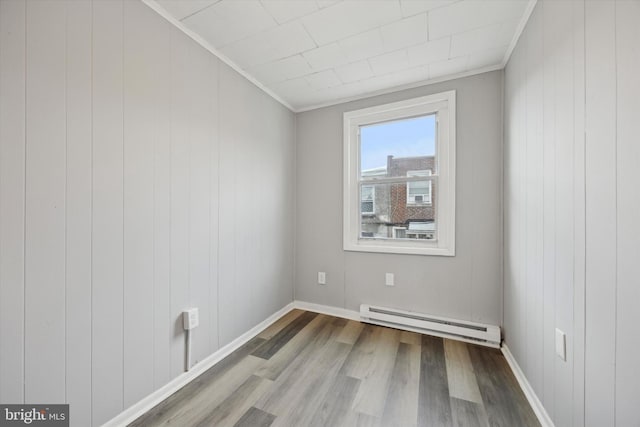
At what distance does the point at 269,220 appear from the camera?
8.34 feet

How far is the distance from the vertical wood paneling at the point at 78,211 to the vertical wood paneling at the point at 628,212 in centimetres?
218

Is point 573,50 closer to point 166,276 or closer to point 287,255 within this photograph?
point 166,276

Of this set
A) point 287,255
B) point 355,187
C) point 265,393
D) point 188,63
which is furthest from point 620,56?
point 287,255

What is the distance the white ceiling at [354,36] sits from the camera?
1486 mm

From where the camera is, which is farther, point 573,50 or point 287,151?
point 287,151

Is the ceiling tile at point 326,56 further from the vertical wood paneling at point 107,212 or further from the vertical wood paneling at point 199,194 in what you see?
the vertical wood paneling at point 107,212

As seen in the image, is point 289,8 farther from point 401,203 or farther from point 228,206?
point 401,203

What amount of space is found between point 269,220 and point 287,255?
548 millimetres

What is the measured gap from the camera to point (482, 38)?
175cm

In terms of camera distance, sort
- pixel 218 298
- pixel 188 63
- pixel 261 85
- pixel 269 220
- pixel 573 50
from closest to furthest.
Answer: pixel 573 50, pixel 188 63, pixel 218 298, pixel 261 85, pixel 269 220

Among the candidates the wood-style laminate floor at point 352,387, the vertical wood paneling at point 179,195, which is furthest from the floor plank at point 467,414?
the vertical wood paneling at point 179,195

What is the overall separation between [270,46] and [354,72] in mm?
777

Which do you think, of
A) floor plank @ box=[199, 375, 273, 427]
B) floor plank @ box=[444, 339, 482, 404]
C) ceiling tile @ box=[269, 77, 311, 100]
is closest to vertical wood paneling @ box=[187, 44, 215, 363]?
floor plank @ box=[199, 375, 273, 427]

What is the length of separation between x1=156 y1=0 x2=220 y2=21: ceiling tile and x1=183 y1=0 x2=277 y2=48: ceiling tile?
0.03m
